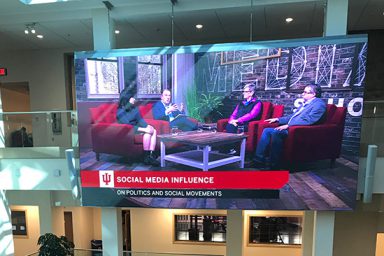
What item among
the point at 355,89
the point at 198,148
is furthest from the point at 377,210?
the point at 198,148

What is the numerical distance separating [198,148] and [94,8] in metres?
3.65

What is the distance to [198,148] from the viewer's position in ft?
16.9

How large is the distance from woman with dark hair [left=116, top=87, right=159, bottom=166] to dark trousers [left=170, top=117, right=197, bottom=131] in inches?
20.5

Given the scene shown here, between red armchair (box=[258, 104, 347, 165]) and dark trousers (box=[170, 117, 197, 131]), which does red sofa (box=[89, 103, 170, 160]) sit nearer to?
dark trousers (box=[170, 117, 197, 131])

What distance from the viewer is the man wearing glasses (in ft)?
15.7

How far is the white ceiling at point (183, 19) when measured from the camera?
5152 mm

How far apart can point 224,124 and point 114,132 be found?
2.30 metres

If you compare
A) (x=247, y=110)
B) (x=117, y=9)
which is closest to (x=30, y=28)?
(x=117, y=9)

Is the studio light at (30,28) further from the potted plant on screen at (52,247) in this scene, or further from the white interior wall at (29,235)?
the white interior wall at (29,235)

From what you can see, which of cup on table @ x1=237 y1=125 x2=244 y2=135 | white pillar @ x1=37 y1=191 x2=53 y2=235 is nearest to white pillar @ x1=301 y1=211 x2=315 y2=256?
cup on table @ x1=237 y1=125 x2=244 y2=135

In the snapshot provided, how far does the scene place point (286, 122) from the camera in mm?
4910

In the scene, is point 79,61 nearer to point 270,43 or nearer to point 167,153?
point 167,153

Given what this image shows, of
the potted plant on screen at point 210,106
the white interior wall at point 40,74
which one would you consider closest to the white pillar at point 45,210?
the white interior wall at point 40,74

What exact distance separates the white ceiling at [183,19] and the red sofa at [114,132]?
2.05 m
